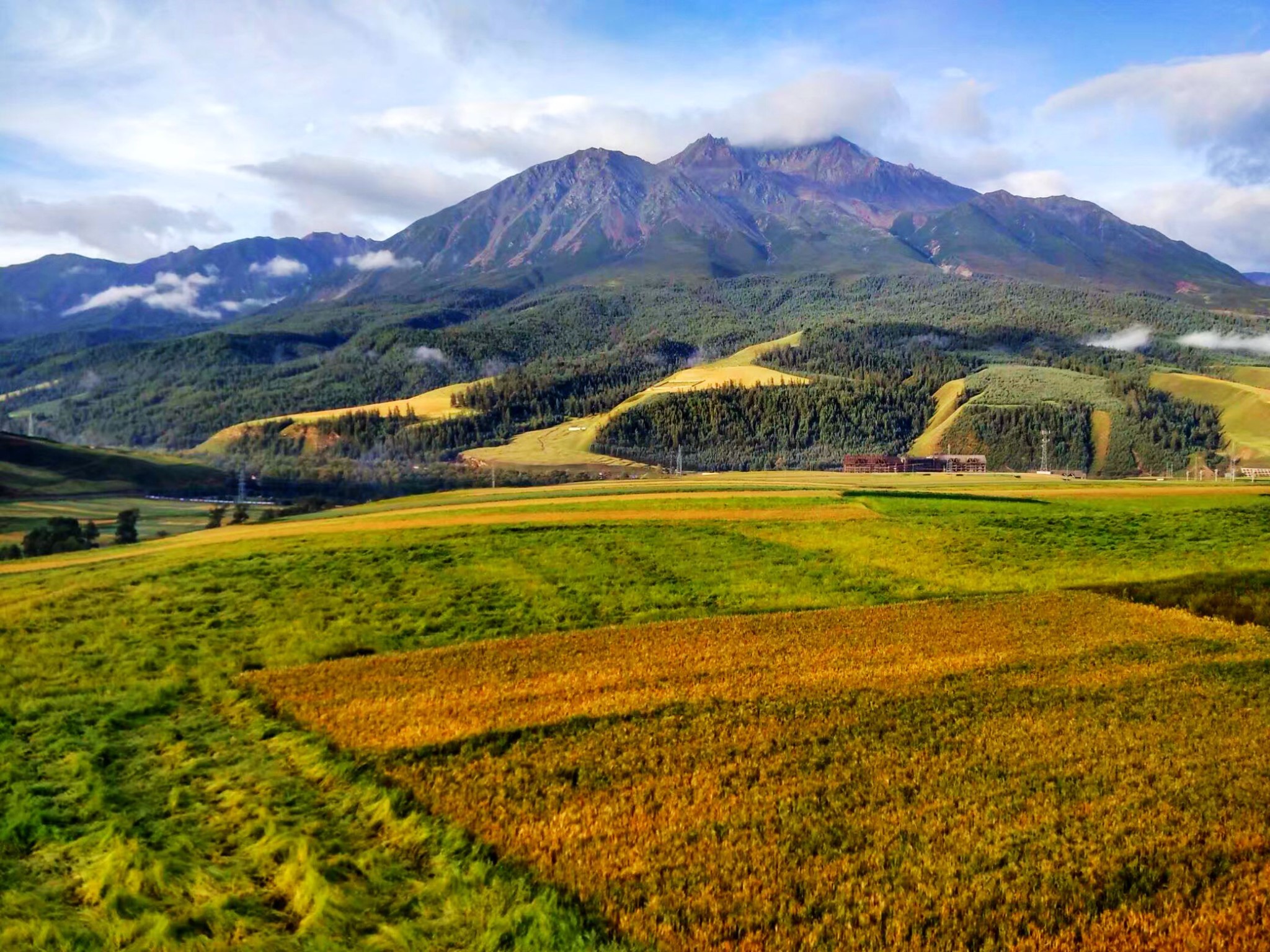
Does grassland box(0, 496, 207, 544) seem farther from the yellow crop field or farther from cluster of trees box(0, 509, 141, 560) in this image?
the yellow crop field

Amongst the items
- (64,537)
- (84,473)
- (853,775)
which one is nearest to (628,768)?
(853,775)

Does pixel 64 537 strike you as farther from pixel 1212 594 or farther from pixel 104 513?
pixel 1212 594

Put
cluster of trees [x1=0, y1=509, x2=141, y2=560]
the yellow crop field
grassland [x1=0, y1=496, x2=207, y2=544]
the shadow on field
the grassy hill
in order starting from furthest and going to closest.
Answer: the grassy hill → grassland [x1=0, y1=496, x2=207, y2=544] → cluster of trees [x1=0, y1=509, x2=141, y2=560] → the shadow on field → the yellow crop field

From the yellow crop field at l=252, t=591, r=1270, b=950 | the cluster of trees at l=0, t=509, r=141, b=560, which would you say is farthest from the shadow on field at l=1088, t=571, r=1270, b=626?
the cluster of trees at l=0, t=509, r=141, b=560

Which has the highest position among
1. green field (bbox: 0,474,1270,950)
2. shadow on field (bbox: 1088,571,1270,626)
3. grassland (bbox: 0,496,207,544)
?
green field (bbox: 0,474,1270,950)

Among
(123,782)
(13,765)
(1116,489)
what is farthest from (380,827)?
(1116,489)

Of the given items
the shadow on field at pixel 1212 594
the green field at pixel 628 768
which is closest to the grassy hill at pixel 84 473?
the green field at pixel 628 768
